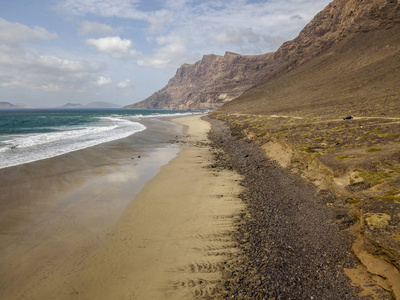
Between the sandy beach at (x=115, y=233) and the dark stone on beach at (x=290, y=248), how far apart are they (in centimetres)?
70

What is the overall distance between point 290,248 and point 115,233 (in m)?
6.90

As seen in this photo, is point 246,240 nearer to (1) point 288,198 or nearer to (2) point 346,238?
(2) point 346,238

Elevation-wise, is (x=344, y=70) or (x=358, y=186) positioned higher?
(x=344, y=70)

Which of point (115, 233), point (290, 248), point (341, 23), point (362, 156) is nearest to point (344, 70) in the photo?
point (341, 23)

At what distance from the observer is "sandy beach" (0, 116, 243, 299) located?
6805 mm

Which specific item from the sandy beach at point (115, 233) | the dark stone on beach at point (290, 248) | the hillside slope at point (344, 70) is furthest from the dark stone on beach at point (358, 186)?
the hillside slope at point (344, 70)

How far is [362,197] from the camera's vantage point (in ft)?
31.7

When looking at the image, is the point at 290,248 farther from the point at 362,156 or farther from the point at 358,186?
the point at 362,156

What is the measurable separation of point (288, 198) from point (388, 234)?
5063mm

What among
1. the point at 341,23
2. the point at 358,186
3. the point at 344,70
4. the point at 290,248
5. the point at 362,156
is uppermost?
the point at 341,23

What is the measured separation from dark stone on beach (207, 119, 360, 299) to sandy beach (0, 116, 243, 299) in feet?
2.29

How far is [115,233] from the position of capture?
377 inches

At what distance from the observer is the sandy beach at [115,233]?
6805 mm

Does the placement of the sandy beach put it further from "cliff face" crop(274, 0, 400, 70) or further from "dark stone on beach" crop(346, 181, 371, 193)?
"cliff face" crop(274, 0, 400, 70)
